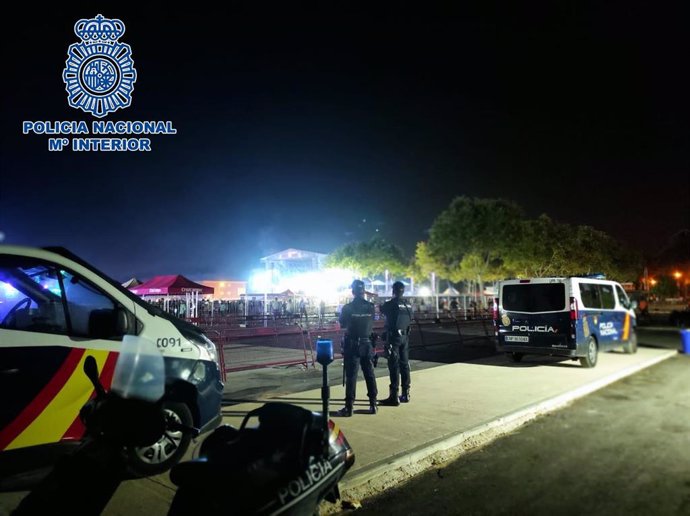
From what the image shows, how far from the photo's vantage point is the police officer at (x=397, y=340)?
7215 millimetres

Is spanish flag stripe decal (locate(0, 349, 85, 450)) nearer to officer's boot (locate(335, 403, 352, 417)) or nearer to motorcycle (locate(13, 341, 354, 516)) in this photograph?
motorcycle (locate(13, 341, 354, 516))

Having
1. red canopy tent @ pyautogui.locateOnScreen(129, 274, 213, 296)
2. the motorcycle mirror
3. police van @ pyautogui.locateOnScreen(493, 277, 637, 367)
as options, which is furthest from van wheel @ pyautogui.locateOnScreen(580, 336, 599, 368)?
red canopy tent @ pyautogui.locateOnScreen(129, 274, 213, 296)

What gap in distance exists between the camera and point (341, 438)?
10.0 feet

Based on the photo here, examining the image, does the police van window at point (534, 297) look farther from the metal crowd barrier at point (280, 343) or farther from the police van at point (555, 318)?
the metal crowd barrier at point (280, 343)

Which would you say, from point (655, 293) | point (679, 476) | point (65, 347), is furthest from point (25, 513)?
point (655, 293)

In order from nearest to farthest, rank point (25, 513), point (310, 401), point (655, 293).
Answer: point (25, 513), point (310, 401), point (655, 293)

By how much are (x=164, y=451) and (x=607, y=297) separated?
11.6 metres

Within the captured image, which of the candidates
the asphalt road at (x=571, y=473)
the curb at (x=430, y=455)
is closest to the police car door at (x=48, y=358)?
the curb at (x=430, y=455)

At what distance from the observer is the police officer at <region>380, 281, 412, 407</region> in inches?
284

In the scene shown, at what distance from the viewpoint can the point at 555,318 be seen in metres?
10.9

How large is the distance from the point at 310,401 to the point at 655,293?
8178cm

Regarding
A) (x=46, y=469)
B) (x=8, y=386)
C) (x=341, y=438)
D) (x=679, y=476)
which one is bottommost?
(x=679, y=476)

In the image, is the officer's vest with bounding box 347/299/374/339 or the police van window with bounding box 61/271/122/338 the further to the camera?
the officer's vest with bounding box 347/299/374/339

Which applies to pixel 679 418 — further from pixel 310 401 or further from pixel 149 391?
pixel 149 391
